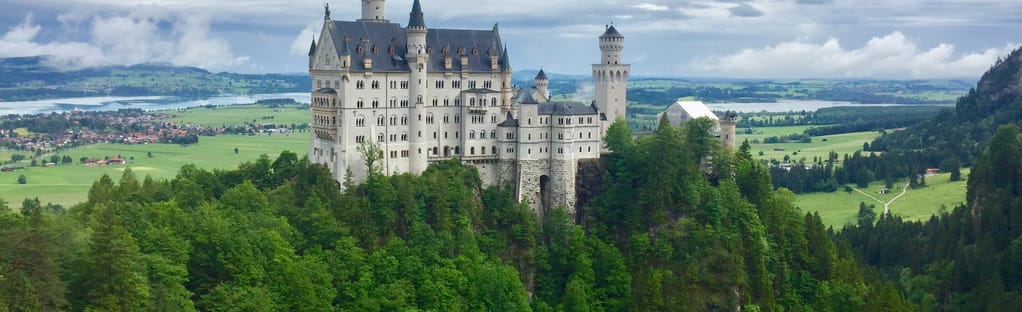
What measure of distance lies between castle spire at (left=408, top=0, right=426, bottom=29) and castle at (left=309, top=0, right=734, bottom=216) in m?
0.09

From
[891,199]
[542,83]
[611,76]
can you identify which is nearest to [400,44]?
[542,83]

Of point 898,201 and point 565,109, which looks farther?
point 898,201

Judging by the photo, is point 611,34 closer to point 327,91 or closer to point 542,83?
point 542,83

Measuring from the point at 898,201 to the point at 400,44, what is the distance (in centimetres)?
10458

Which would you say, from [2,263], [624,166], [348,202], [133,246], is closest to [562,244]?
[624,166]

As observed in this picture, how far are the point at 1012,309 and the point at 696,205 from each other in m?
33.3

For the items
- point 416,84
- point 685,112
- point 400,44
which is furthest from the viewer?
point 685,112

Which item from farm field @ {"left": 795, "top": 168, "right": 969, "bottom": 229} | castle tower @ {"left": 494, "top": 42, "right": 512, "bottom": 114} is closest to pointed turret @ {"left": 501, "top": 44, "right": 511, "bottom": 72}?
castle tower @ {"left": 494, "top": 42, "right": 512, "bottom": 114}

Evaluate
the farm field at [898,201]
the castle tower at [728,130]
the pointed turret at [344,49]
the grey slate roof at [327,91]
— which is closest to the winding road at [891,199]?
the farm field at [898,201]

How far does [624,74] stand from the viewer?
118 metres

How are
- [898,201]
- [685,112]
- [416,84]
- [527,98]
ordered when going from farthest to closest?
[898,201], [685,112], [527,98], [416,84]

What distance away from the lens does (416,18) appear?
106m

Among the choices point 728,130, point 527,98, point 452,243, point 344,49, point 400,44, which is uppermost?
point 400,44

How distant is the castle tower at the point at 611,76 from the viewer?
117250 millimetres
